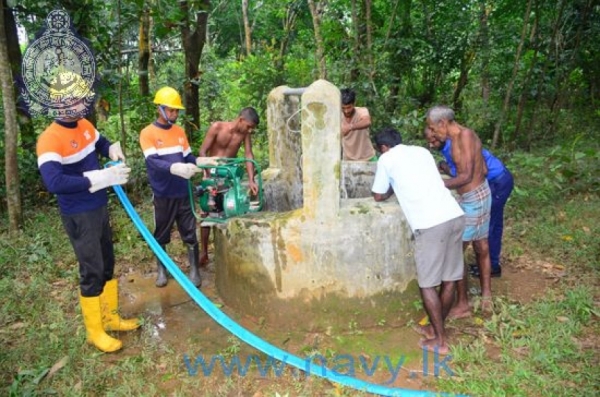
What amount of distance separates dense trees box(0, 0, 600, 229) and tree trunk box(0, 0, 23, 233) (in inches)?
38.2

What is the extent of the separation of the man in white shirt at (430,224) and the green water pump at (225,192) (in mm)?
1303

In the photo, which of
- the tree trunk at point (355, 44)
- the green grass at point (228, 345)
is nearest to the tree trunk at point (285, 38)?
the tree trunk at point (355, 44)

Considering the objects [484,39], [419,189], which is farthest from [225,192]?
[484,39]

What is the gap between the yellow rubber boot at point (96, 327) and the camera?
363 cm

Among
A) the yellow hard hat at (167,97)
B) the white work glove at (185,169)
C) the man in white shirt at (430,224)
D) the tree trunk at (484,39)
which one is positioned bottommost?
the man in white shirt at (430,224)

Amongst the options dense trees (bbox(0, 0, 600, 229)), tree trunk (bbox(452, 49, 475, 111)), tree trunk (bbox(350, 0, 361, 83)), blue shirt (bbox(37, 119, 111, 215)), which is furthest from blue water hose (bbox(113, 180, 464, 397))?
tree trunk (bbox(452, 49, 475, 111))

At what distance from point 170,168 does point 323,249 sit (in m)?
1.50

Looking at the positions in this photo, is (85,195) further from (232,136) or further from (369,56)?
(369,56)

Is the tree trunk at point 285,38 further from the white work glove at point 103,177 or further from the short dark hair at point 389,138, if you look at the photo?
the white work glove at point 103,177

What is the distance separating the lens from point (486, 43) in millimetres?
8688

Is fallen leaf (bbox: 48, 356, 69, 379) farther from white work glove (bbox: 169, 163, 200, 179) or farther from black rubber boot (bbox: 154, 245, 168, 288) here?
white work glove (bbox: 169, 163, 200, 179)

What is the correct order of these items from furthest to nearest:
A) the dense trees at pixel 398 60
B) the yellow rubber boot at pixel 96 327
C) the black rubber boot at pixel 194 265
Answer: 1. the dense trees at pixel 398 60
2. the black rubber boot at pixel 194 265
3. the yellow rubber boot at pixel 96 327

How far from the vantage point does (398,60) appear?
347 inches

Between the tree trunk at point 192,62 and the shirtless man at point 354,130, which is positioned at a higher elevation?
the tree trunk at point 192,62
